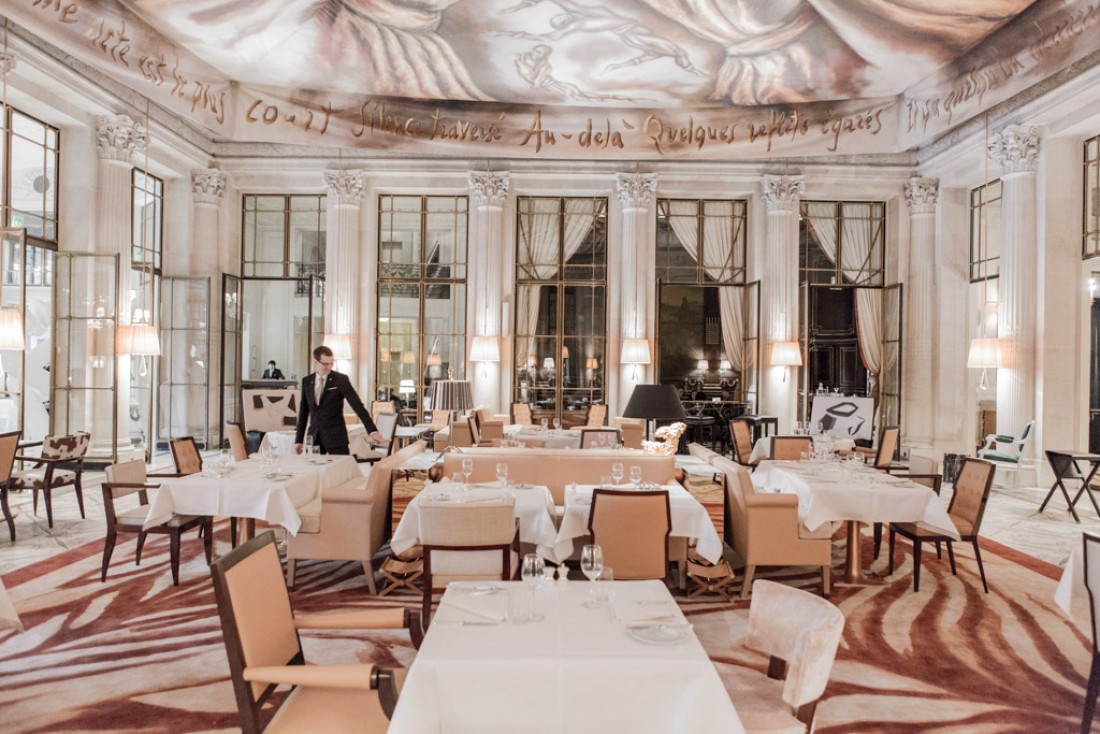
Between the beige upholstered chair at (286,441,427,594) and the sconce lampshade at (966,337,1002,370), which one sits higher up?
the sconce lampshade at (966,337,1002,370)

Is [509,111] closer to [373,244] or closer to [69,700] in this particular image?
[373,244]

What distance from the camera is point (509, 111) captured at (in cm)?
1120

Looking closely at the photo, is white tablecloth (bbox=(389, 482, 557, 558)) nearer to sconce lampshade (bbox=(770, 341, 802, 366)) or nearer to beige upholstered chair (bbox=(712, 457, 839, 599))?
beige upholstered chair (bbox=(712, 457, 839, 599))

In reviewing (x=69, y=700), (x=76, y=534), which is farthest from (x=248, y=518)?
(x=76, y=534)

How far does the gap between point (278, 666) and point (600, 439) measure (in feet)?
18.7

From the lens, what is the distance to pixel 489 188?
13352 millimetres

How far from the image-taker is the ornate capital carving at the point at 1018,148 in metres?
10.2

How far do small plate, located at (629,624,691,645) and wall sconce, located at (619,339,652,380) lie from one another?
35.5ft

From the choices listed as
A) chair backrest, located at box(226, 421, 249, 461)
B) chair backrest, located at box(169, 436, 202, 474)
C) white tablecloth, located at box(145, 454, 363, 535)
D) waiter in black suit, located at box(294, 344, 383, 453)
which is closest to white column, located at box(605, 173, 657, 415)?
chair backrest, located at box(226, 421, 249, 461)

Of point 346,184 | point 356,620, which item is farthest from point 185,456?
point 346,184

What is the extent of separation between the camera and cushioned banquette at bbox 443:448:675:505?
20.2ft

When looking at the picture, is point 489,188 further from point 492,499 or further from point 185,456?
point 492,499

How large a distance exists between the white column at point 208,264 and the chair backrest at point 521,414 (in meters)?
5.48

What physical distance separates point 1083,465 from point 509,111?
1001 centimetres
